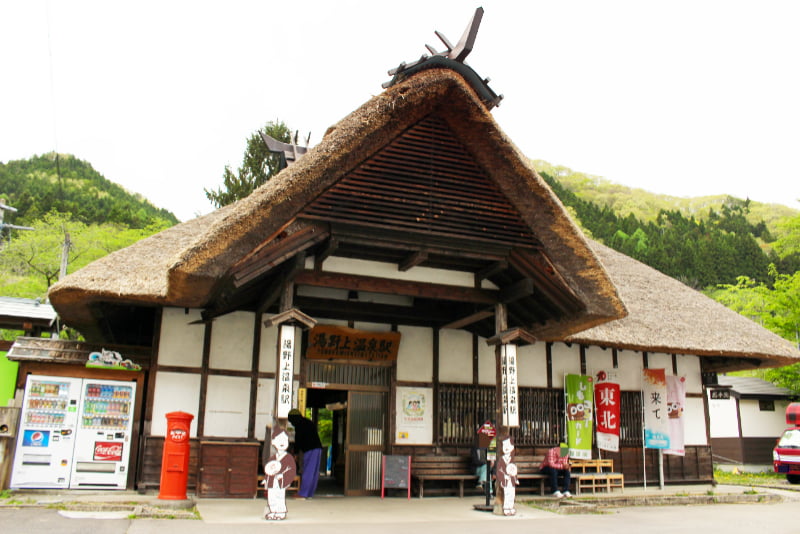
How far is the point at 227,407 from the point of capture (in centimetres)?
923

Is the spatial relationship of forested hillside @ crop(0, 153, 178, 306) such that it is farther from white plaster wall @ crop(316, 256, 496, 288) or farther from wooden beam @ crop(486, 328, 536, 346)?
wooden beam @ crop(486, 328, 536, 346)

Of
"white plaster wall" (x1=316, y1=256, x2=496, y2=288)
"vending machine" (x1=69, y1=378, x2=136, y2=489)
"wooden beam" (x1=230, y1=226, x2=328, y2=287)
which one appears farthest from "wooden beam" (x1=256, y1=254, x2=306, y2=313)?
"vending machine" (x1=69, y1=378, x2=136, y2=489)

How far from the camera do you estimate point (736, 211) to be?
233 feet

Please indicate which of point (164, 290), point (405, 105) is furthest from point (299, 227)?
point (164, 290)

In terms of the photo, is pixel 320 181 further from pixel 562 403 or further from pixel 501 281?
pixel 562 403

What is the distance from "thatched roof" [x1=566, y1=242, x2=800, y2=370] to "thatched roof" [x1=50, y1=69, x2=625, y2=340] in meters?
2.76

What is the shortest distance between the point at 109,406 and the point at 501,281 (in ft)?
20.9

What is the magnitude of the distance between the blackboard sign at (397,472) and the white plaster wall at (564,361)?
138 inches

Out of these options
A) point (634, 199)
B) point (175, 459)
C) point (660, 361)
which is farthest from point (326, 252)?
point (634, 199)

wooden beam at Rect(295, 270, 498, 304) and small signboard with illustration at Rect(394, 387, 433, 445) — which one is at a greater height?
wooden beam at Rect(295, 270, 498, 304)

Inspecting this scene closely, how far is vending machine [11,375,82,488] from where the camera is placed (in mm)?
8648

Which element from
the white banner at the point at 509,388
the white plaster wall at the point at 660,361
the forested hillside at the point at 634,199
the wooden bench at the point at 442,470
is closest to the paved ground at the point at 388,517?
the wooden bench at the point at 442,470

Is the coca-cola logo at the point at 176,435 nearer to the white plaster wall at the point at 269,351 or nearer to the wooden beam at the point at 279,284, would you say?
the white plaster wall at the point at 269,351

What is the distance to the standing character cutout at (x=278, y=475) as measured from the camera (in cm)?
678
